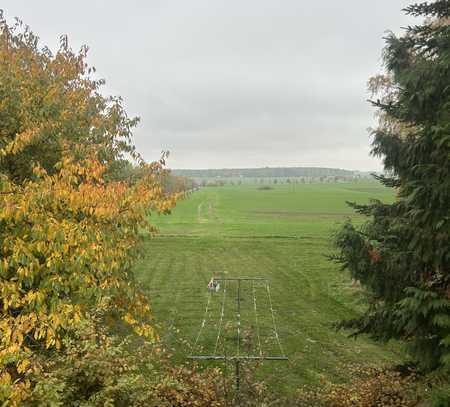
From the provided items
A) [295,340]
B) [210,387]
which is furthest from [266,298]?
[210,387]

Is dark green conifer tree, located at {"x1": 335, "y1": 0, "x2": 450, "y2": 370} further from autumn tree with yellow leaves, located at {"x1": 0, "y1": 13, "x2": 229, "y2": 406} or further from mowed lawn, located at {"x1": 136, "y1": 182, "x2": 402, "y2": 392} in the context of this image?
autumn tree with yellow leaves, located at {"x1": 0, "y1": 13, "x2": 229, "y2": 406}

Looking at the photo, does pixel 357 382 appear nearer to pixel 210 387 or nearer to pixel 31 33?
pixel 210 387

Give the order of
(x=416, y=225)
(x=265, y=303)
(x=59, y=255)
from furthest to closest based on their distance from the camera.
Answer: (x=265, y=303) < (x=416, y=225) < (x=59, y=255)

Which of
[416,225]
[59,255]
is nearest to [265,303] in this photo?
[416,225]

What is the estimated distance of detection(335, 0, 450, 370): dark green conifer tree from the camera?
255 inches

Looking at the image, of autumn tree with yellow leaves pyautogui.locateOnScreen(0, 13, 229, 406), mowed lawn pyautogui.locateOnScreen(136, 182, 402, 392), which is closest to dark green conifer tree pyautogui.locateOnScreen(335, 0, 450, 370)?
mowed lawn pyautogui.locateOnScreen(136, 182, 402, 392)

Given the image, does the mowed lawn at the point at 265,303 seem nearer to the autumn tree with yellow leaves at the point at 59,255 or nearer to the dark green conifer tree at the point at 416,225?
the dark green conifer tree at the point at 416,225

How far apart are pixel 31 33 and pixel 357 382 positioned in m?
11.1

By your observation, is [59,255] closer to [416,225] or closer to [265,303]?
[416,225]

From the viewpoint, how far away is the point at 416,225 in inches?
273

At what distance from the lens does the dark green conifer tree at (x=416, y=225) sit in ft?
21.2

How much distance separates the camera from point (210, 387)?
25.9 feet

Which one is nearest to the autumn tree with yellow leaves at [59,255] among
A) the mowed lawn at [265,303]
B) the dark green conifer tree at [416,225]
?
the mowed lawn at [265,303]

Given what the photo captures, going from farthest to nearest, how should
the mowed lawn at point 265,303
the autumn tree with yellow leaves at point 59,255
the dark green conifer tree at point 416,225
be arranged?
1. the mowed lawn at point 265,303
2. the dark green conifer tree at point 416,225
3. the autumn tree with yellow leaves at point 59,255
